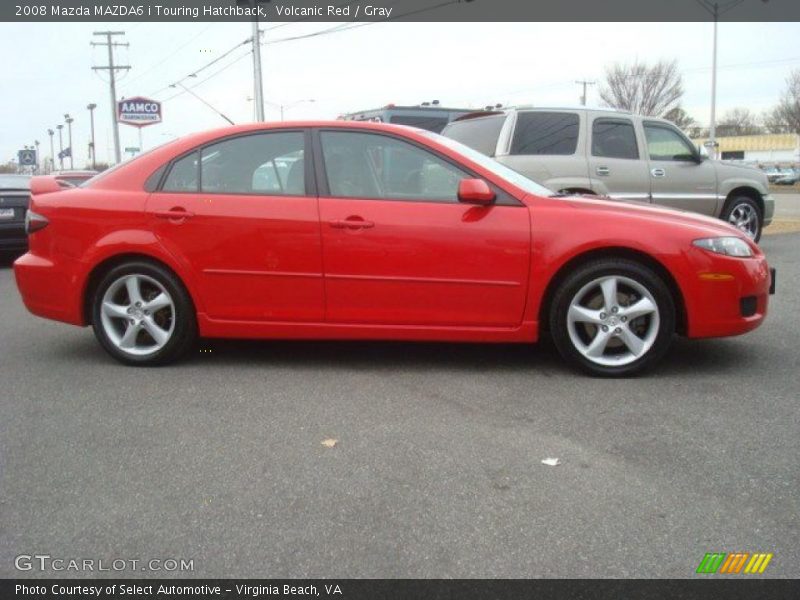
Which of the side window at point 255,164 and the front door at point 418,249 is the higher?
the side window at point 255,164

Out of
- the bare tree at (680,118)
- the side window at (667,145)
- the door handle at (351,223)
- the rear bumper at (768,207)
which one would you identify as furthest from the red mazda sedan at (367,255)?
the bare tree at (680,118)

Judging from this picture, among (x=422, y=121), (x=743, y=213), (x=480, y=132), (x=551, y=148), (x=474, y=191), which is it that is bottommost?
(x=743, y=213)

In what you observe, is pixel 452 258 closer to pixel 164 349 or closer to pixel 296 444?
pixel 296 444

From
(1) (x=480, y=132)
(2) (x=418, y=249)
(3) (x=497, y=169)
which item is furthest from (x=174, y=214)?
(1) (x=480, y=132)

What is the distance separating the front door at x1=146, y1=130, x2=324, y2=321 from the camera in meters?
4.79

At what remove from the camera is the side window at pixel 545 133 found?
915 centimetres

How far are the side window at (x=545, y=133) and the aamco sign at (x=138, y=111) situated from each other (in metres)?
42.7

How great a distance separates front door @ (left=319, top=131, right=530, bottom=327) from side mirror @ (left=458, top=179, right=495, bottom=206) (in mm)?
75

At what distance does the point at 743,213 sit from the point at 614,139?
2.51 metres

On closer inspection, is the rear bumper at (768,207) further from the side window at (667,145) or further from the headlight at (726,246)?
the headlight at (726,246)

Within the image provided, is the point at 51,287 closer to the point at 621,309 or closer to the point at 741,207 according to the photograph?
the point at 621,309

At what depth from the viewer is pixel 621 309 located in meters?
4.62
